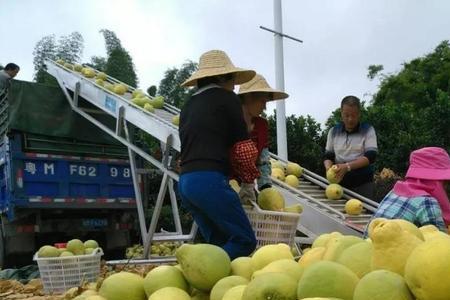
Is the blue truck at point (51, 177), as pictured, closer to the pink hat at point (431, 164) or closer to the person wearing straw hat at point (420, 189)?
the person wearing straw hat at point (420, 189)

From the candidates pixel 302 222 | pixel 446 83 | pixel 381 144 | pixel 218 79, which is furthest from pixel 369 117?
pixel 446 83

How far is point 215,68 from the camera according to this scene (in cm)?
434

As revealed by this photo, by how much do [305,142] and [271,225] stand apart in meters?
9.48

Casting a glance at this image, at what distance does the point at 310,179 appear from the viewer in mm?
6594

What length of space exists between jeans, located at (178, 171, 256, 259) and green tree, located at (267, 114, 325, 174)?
9.31 metres

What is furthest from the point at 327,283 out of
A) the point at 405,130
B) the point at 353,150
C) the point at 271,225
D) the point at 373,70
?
the point at 373,70

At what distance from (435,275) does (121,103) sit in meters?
6.27

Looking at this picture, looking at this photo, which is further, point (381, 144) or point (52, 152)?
point (381, 144)

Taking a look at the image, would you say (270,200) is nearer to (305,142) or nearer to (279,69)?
(279,69)

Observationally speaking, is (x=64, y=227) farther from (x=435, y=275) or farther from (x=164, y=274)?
(x=435, y=275)

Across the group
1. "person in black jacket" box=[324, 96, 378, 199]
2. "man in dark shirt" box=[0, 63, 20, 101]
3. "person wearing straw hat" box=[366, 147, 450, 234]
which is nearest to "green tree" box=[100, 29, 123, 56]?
"man in dark shirt" box=[0, 63, 20, 101]

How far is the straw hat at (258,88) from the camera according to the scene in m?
4.95

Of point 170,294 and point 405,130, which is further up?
point 405,130

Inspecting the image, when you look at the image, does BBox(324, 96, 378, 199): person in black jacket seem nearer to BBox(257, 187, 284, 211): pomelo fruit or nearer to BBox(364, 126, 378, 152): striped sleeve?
BBox(364, 126, 378, 152): striped sleeve
